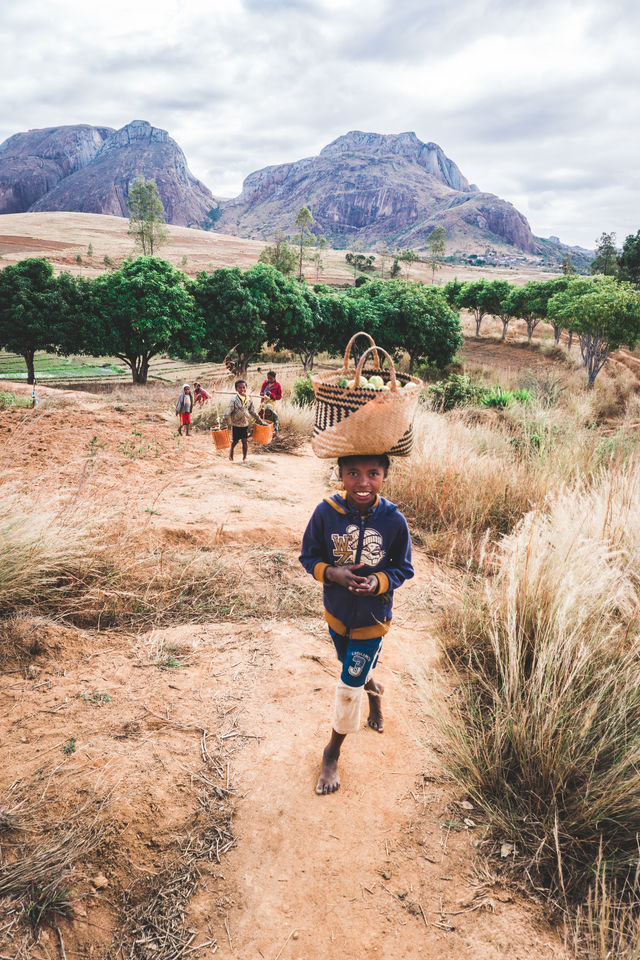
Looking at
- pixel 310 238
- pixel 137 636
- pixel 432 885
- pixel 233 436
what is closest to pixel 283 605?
pixel 137 636

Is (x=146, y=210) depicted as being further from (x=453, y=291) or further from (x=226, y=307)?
(x=226, y=307)

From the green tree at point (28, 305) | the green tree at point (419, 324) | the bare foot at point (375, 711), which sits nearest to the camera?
the bare foot at point (375, 711)

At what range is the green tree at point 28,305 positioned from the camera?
2273 centimetres

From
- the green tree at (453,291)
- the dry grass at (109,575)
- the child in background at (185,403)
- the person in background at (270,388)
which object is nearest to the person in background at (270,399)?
the person in background at (270,388)

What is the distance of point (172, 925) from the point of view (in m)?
1.59

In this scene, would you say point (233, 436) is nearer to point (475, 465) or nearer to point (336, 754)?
point (475, 465)

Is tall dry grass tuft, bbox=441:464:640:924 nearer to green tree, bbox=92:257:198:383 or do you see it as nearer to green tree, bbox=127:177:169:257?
green tree, bbox=92:257:198:383

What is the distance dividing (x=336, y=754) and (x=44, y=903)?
4.04 ft

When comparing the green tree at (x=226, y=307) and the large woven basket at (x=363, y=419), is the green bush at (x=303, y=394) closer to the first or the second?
the large woven basket at (x=363, y=419)

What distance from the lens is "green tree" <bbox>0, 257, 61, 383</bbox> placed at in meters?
22.7

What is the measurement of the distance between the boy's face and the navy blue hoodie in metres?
0.12

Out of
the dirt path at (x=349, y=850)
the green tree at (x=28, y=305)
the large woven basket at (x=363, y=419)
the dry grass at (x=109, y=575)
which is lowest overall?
the dirt path at (x=349, y=850)

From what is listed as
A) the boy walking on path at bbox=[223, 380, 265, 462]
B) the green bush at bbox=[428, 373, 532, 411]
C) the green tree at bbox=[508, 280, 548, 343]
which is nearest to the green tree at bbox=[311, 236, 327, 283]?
the green tree at bbox=[508, 280, 548, 343]

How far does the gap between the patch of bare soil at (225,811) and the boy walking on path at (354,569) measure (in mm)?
327
